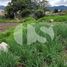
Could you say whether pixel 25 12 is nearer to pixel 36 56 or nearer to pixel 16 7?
pixel 16 7

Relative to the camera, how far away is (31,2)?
4231 cm

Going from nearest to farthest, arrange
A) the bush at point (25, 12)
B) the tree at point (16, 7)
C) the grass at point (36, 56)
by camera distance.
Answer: the grass at point (36, 56)
the bush at point (25, 12)
the tree at point (16, 7)

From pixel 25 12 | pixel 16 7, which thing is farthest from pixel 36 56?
pixel 16 7

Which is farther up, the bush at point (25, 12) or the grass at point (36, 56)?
the grass at point (36, 56)

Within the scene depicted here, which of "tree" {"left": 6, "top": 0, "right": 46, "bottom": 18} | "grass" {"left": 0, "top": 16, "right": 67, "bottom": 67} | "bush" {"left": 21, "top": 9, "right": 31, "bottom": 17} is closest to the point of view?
"grass" {"left": 0, "top": 16, "right": 67, "bottom": 67}

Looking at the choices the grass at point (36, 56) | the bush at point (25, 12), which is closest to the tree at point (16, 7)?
the bush at point (25, 12)

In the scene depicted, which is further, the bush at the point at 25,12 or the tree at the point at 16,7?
the tree at the point at 16,7

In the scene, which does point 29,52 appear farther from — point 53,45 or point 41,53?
point 53,45

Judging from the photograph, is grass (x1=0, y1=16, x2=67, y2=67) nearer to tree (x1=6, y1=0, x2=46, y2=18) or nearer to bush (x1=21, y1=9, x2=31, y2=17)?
bush (x1=21, y1=9, x2=31, y2=17)

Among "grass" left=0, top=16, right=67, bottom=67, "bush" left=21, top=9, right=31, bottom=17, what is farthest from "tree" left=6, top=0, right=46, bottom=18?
"grass" left=0, top=16, right=67, bottom=67

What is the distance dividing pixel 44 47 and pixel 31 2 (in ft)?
120

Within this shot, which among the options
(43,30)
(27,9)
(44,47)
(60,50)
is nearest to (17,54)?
(44,47)

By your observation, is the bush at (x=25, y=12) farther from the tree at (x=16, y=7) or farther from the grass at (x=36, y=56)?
the grass at (x=36, y=56)

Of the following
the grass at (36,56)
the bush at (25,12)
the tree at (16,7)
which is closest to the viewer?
the grass at (36,56)
